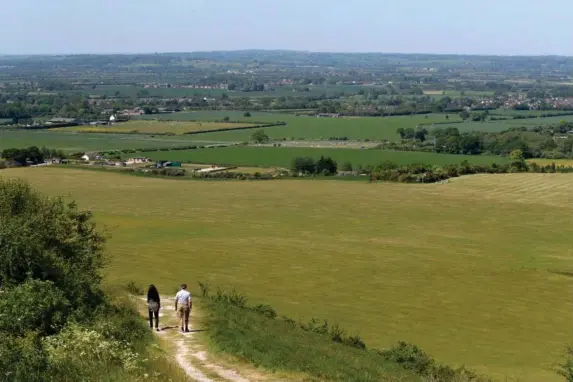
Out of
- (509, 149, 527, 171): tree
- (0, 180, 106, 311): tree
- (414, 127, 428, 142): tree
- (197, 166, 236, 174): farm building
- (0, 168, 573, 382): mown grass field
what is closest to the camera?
(0, 180, 106, 311): tree

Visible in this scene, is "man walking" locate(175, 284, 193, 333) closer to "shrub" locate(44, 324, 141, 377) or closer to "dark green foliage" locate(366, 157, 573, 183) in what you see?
"shrub" locate(44, 324, 141, 377)

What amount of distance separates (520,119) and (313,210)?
→ 341 feet

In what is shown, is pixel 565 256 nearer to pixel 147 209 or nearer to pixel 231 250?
pixel 231 250

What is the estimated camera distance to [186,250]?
41.3 m

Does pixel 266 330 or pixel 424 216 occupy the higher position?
pixel 266 330

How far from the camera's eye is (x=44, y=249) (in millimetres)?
18422

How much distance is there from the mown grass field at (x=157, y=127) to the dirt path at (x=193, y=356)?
344 feet

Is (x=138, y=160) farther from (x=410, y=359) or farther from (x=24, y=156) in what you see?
(x=410, y=359)

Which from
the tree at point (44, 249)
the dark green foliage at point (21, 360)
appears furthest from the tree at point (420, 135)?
the dark green foliage at point (21, 360)

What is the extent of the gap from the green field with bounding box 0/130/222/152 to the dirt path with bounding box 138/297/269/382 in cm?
8347

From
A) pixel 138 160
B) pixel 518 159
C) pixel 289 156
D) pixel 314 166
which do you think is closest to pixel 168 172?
pixel 138 160

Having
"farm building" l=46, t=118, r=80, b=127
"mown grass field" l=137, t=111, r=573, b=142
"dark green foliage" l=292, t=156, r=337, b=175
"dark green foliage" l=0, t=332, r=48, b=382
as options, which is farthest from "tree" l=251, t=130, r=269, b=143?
"dark green foliage" l=0, t=332, r=48, b=382

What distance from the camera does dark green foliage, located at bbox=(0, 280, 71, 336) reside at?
14.3 metres

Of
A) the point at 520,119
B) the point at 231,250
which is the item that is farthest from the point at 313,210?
the point at 520,119
